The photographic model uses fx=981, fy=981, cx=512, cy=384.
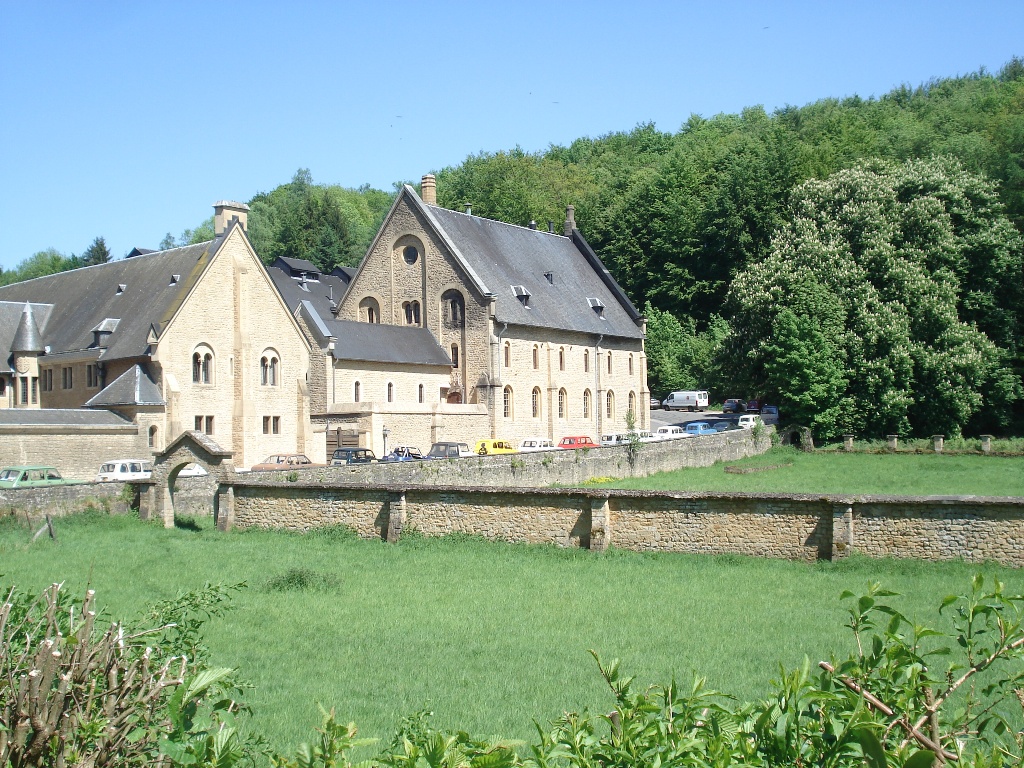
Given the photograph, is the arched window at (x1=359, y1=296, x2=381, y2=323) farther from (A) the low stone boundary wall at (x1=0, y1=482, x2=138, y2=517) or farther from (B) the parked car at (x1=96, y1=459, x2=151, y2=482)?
(A) the low stone boundary wall at (x1=0, y1=482, x2=138, y2=517)

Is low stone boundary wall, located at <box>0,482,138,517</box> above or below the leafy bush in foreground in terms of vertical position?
below

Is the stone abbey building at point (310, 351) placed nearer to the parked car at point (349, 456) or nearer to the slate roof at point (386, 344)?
the slate roof at point (386, 344)

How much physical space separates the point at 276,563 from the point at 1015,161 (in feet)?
175

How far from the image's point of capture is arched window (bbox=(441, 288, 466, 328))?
55156 mm

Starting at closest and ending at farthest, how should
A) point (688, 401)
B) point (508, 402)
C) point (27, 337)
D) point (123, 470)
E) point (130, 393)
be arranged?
point (123, 470) < point (130, 393) < point (27, 337) < point (508, 402) < point (688, 401)

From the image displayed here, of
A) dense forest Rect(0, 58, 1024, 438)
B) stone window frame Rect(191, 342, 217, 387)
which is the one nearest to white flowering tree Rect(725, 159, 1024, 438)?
dense forest Rect(0, 58, 1024, 438)

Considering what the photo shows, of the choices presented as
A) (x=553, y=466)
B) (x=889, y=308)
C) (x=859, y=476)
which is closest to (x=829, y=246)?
(x=889, y=308)

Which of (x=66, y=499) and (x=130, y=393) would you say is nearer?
(x=66, y=499)

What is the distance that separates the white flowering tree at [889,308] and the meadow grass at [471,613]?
31.9 metres

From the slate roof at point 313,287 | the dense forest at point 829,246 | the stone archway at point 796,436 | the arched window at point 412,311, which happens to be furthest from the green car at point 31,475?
the stone archway at point 796,436

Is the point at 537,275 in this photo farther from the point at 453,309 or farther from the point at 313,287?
the point at 313,287

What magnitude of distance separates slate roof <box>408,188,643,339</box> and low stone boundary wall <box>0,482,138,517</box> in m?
27.9

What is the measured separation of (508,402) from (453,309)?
6.13m

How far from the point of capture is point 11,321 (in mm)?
50500
